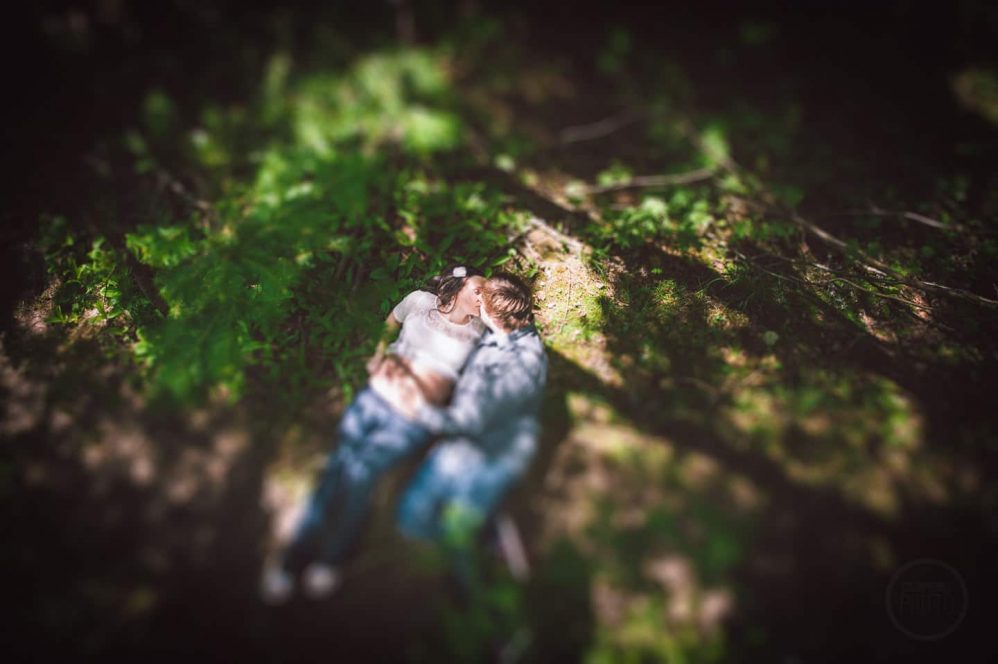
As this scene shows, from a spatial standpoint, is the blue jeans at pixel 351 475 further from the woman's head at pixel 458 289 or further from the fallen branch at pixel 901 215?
the fallen branch at pixel 901 215

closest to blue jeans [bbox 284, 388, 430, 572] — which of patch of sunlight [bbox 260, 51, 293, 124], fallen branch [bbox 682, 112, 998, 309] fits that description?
fallen branch [bbox 682, 112, 998, 309]

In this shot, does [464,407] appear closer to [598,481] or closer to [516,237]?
[598,481]

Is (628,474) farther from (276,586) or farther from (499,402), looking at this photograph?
(276,586)

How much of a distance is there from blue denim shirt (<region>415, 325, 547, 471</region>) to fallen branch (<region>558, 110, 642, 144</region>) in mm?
3724

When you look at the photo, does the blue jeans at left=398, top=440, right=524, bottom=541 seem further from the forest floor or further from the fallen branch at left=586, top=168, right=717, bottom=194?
the fallen branch at left=586, top=168, right=717, bottom=194

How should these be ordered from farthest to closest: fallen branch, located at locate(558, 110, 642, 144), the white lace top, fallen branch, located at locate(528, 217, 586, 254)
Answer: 1. fallen branch, located at locate(558, 110, 642, 144)
2. fallen branch, located at locate(528, 217, 586, 254)
3. the white lace top

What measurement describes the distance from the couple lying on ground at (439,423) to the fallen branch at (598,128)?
317cm

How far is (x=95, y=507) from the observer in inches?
104

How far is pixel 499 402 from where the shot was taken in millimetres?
2855

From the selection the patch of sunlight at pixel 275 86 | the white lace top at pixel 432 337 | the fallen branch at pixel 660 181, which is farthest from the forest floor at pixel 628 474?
the patch of sunlight at pixel 275 86

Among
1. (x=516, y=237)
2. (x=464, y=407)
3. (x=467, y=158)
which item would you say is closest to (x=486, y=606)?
(x=464, y=407)

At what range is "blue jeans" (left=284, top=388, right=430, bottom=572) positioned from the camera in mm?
2471

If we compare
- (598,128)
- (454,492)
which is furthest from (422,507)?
(598,128)

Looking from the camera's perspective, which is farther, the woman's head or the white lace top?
the woman's head
